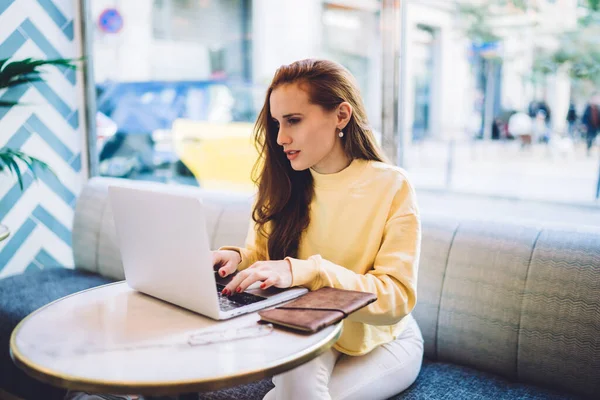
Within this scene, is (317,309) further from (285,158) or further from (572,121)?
(572,121)

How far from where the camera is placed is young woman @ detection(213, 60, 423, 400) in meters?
1.35

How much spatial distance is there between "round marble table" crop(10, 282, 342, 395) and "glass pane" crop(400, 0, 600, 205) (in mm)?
2039

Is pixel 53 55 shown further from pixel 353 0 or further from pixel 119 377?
pixel 119 377

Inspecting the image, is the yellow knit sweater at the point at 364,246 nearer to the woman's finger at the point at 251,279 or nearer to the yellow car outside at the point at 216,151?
the woman's finger at the point at 251,279

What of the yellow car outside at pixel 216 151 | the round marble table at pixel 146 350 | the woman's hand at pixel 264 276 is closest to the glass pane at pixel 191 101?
the yellow car outside at pixel 216 151

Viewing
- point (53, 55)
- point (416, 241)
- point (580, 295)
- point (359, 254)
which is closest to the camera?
point (416, 241)

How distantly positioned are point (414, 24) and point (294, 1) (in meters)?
3.05

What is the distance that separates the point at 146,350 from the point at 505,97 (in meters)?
2.79

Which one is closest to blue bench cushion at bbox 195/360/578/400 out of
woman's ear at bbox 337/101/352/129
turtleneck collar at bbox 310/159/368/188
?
turtleneck collar at bbox 310/159/368/188

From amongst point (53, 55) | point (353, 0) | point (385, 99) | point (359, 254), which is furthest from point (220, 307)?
point (353, 0)

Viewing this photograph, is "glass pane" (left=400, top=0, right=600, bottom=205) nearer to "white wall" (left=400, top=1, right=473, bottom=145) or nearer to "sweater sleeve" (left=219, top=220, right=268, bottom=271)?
"white wall" (left=400, top=1, right=473, bottom=145)

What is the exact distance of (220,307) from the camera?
4.18 feet

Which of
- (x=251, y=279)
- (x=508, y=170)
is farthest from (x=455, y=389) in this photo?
(x=508, y=170)

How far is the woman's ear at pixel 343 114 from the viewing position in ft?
5.18
